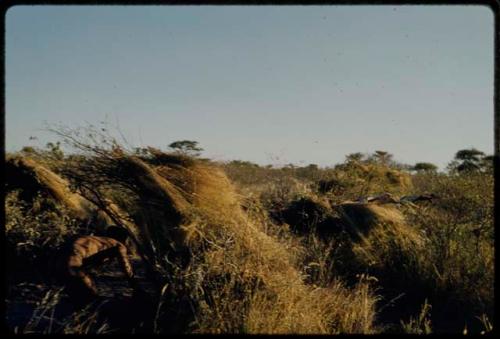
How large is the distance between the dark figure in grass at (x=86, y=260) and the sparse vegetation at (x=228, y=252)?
0.57ft

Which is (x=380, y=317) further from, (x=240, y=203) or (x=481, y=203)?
(x=481, y=203)

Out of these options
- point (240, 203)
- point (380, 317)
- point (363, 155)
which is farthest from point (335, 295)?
point (363, 155)

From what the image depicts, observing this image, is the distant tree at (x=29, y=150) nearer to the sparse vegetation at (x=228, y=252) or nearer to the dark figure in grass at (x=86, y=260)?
the sparse vegetation at (x=228, y=252)

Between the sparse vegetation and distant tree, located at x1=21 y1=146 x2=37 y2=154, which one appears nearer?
the sparse vegetation

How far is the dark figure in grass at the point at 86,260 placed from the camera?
4922mm

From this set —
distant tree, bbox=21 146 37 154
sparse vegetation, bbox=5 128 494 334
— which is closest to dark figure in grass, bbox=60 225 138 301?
sparse vegetation, bbox=5 128 494 334

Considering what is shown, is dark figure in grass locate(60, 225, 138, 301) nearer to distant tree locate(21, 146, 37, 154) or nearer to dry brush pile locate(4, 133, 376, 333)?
dry brush pile locate(4, 133, 376, 333)

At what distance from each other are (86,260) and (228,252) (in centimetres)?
138

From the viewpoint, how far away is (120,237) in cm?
568

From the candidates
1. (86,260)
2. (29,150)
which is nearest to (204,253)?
(86,260)

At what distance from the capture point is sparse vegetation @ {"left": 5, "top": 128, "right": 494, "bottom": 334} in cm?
471

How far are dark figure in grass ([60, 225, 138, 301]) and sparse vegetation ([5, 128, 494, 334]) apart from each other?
17cm

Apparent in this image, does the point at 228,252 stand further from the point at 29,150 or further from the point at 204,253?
the point at 29,150

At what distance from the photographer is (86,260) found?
16.5ft
